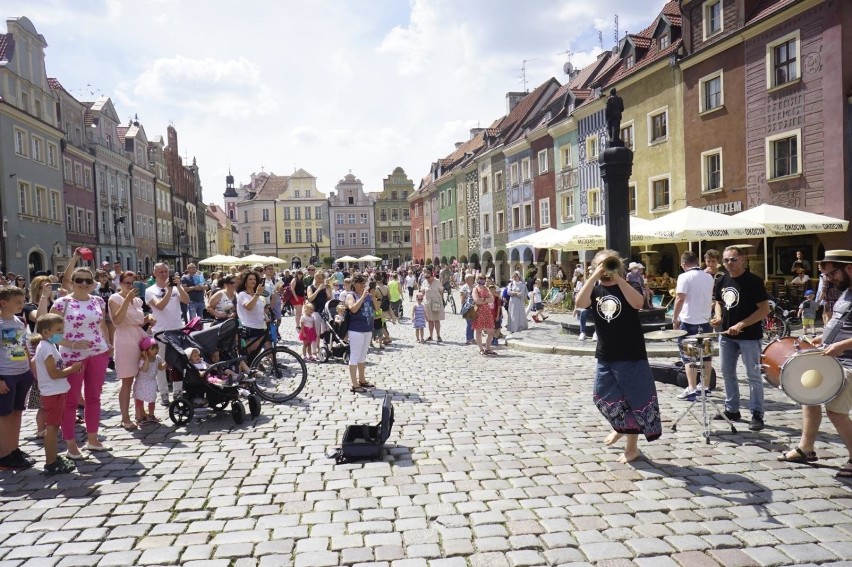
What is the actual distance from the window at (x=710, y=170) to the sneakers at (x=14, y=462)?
22.1 m

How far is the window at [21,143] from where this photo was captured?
31.8 meters

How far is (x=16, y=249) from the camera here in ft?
102

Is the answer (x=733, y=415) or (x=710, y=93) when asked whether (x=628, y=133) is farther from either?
(x=733, y=415)

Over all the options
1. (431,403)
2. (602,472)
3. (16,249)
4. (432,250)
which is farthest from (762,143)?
(432,250)

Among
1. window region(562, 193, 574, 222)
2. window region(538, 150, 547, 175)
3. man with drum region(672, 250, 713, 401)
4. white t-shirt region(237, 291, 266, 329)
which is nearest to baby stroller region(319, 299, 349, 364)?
white t-shirt region(237, 291, 266, 329)

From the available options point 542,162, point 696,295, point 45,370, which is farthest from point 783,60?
point 45,370

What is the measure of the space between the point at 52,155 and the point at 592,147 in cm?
2936

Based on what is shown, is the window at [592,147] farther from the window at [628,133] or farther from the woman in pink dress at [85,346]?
the woman in pink dress at [85,346]

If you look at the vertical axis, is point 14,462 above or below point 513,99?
below

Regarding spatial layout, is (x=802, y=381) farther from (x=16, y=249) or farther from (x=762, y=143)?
(x=16, y=249)

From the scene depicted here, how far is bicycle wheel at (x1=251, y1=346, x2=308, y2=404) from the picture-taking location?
8.58 metres

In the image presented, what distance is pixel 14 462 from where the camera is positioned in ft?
19.2

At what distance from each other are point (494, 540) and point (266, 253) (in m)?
88.9

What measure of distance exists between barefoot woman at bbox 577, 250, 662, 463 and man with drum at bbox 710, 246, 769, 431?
1.72 meters
